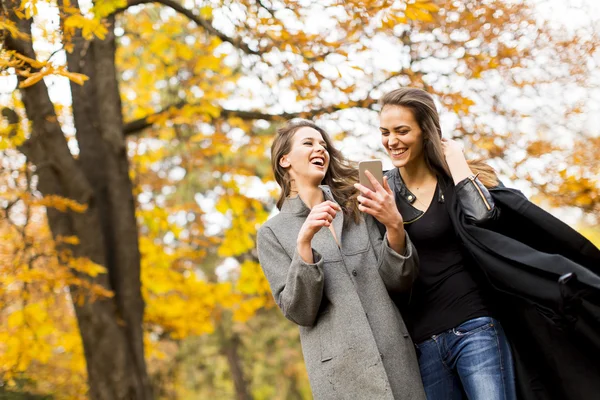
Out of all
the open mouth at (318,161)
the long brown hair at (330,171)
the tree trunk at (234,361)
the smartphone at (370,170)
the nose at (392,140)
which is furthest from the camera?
the tree trunk at (234,361)

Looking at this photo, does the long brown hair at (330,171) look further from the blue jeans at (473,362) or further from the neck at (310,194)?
the blue jeans at (473,362)

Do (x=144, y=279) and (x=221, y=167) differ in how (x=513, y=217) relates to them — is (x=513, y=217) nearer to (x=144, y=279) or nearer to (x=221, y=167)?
(x=221, y=167)

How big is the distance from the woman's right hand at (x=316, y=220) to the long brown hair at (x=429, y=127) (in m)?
0.64

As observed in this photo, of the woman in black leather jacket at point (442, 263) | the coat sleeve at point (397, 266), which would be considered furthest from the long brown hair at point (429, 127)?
the coat sleeve at point (397, 266)

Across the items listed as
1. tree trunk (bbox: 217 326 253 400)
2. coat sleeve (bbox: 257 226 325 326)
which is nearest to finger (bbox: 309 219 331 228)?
coat sleeve (bbox: 257 226 325 326)

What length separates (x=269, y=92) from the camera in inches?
273

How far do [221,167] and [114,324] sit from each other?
8.76ft

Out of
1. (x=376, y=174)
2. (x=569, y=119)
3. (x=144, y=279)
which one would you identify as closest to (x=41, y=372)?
(x=144, y=279)

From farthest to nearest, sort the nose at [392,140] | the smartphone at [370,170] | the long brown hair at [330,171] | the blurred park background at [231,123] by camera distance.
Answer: the blurred park background at [231,123]
the long brown hair at [330,171]
the nose at [392,140]
the smartphone at [370,170]

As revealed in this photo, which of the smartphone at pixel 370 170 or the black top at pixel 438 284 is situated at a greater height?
the smartphone at pixel 370 170

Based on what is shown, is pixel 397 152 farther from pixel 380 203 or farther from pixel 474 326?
pixel 474 326

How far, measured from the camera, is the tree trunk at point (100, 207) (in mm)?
6301

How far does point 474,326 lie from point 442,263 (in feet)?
1.08

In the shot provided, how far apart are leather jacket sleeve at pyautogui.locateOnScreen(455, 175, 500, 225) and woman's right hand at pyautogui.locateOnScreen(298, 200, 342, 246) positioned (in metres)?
0.60
